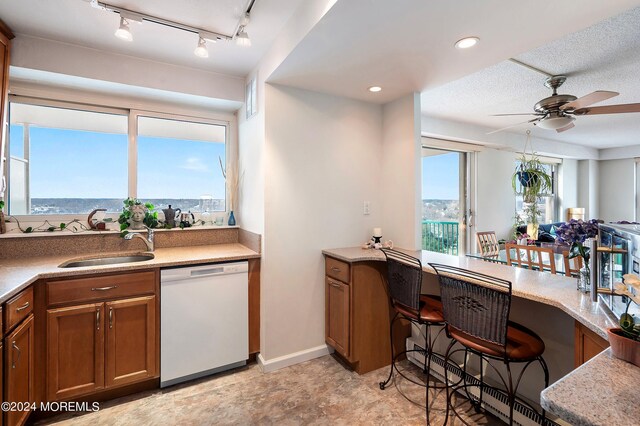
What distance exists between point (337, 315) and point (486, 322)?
4.14ft

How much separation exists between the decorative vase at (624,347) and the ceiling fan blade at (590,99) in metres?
2.03

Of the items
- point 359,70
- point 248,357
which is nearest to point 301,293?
point 248,357

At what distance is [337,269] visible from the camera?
2523 millimetres

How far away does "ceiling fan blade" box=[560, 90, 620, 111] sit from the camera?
7.16ft

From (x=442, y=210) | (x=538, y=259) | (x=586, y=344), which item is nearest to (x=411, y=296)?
(x=586, y=344)

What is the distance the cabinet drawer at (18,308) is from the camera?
153 centimetres

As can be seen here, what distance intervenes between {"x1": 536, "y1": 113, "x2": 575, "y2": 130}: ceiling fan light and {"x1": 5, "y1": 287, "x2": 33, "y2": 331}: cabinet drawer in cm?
423

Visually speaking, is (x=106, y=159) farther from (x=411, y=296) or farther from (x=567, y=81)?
(x=567, y=81)

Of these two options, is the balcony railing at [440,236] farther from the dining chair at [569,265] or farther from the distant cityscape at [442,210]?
the dining chair at [569,265]

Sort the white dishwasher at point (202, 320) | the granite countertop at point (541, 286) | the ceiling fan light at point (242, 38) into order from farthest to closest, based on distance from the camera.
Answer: the white dishwasher at point (202, 320) < the ceiling fan light at point (242, 38) < the granite countertop at point (541, 286)

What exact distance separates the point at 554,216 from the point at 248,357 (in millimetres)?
7254

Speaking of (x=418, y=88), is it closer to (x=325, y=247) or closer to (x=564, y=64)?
(x=564, y=64)

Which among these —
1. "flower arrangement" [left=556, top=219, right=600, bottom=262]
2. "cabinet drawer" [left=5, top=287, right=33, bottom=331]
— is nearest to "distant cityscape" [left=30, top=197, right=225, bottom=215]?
"cabinet drawer" [left=5, top=287, right=33, bottom=331]

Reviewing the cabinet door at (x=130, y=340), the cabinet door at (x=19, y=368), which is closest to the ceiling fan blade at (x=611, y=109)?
the cabinet door at (x=130, y=340)
